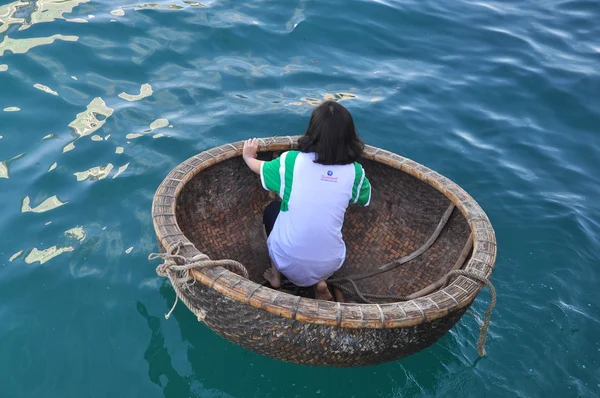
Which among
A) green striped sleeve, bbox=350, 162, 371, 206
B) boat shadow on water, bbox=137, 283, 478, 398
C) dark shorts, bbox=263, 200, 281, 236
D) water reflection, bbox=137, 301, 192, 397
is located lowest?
water reflection, bbox=137, 301, 192, 397

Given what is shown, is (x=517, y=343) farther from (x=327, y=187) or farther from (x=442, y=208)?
(x=327, y=187)

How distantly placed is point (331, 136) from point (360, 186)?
448 mm

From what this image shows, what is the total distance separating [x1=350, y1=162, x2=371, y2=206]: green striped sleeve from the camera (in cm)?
328

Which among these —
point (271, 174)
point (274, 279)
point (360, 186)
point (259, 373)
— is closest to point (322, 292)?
point (274, 279)

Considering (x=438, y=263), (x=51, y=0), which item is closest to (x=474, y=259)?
(x=438, y=263)

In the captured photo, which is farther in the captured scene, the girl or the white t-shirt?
the white t-shirt

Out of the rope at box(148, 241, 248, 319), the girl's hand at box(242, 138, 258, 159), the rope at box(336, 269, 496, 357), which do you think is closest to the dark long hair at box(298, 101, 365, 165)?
the girl's hand at box(242, 138, 258, 159)

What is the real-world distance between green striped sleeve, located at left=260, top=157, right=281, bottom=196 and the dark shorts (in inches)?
28.5

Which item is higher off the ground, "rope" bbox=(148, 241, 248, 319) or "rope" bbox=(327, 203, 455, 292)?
"rope" bbox=(148, 241, 248, 319)

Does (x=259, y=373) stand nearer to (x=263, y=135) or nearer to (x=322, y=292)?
(x=322, y=292)

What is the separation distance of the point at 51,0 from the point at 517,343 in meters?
5.96

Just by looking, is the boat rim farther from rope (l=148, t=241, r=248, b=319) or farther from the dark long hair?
the dark long hair

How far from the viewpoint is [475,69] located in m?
6.69

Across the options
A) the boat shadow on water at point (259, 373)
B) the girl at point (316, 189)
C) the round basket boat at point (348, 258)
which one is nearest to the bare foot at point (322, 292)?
the girl at point (316, 189)
